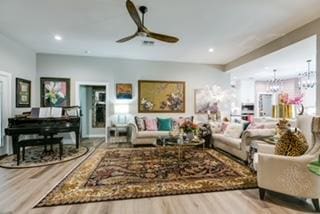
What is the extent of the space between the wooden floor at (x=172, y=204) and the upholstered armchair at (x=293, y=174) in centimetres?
18

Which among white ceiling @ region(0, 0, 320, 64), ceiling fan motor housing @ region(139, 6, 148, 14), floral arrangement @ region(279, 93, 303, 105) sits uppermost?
white ceiling @ region(0, 0, 320, 64)

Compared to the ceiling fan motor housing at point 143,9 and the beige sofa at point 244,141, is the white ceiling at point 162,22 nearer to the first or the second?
the ceiling fan motor housing at point 143,9

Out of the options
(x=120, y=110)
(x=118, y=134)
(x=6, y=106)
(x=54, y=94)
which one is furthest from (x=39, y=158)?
(x=120, y=110)

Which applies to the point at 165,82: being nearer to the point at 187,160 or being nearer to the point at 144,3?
the point at 187,160

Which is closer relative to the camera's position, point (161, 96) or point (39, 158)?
point (39, 158)

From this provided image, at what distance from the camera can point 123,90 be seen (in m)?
6.88

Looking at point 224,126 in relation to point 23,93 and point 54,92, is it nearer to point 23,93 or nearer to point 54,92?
point 54,92

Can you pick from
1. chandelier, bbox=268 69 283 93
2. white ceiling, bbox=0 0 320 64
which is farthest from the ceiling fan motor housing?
chandelier, bbox=268 69 283 93

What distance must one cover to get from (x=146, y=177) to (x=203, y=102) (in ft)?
15.4

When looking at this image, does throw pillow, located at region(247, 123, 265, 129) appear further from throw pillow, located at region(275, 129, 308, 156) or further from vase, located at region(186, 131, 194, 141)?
throw pillow, located at region(275, 129, 308, 156)

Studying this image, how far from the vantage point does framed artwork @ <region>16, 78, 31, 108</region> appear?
5.30m

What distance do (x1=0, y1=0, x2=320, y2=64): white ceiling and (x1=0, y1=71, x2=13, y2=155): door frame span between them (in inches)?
41.8

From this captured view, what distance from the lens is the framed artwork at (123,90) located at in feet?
22.5

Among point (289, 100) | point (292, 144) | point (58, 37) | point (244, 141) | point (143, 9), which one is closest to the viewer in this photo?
point (292, 144)
